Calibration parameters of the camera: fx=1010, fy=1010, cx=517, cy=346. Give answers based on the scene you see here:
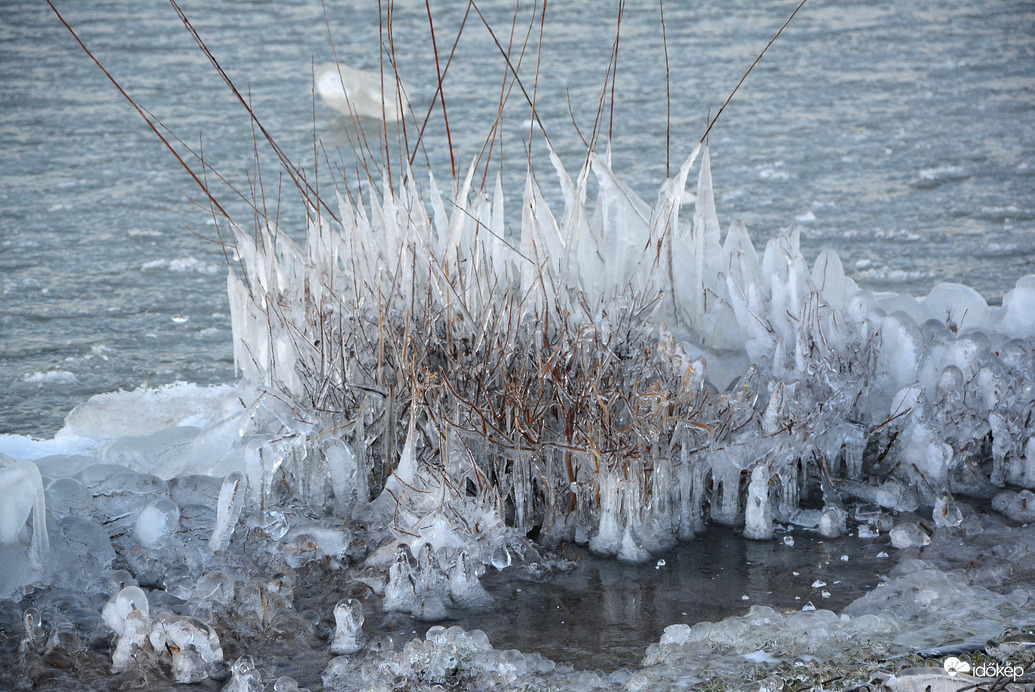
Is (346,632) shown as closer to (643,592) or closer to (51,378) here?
(643,592)

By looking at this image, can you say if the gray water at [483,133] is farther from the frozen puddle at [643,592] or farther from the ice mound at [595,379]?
the frozen puddle at [643,592]

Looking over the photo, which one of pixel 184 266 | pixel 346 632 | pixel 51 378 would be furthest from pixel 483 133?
pixel 346 632

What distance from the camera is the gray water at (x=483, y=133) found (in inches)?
144

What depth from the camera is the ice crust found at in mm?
1836

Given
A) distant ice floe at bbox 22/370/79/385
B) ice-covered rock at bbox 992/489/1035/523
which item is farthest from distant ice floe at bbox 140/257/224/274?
ice-covered rock at bbox 992/489/1035/523

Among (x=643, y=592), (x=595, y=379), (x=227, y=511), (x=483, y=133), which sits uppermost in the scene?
(x=483, y=133)

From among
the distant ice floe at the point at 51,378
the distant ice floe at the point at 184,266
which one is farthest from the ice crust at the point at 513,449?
the distant ice floe at the point at 184,266

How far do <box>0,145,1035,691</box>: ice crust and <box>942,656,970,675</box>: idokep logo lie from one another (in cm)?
6

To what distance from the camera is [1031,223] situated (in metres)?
4.09

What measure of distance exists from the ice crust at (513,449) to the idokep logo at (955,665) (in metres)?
0.06

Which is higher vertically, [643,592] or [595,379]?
[595,379]

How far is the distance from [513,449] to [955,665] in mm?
902

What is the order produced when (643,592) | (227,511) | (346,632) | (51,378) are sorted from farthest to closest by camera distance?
1. (51,378)
2. (227,511)
3. (643,592)
4. (346,632)

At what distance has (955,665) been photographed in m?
1.68
